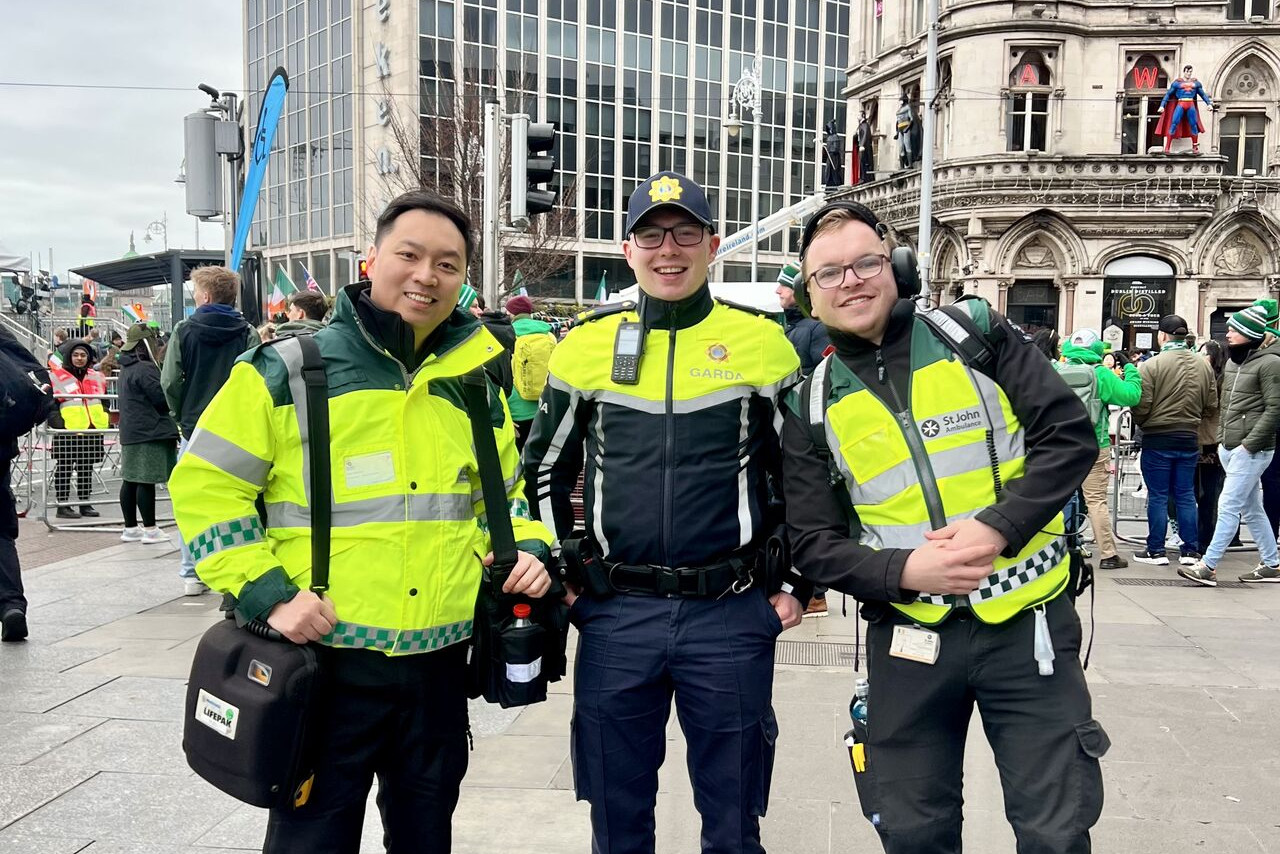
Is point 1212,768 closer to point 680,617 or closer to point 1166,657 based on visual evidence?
point 1166,657

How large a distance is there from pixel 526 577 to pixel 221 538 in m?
0.74

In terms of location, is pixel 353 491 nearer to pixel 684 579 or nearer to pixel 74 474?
pixel 684 579

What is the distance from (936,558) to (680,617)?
731 mm

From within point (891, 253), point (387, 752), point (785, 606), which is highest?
point (891, 253)

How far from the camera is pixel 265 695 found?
2.30m

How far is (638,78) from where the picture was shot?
165 feet

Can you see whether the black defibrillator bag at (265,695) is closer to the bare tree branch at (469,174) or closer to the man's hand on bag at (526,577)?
the man's hand on bag at (526,577)

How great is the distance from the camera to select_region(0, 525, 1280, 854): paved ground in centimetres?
363

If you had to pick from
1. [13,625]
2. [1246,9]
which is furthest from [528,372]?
[1246,9]

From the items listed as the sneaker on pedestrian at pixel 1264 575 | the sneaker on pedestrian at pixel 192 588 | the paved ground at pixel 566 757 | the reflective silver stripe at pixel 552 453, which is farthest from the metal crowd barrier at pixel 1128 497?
the sneaker on pedestrian at pixel 192 588

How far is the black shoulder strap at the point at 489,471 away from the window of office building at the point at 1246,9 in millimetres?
34859

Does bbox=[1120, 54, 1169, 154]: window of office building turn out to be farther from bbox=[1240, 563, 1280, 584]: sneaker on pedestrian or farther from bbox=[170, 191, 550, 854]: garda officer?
bbox=[170, 191, 550, 854]: garda officer

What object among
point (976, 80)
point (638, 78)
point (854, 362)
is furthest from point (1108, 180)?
point (854, 362)

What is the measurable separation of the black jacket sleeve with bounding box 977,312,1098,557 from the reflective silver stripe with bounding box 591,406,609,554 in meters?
1.03
